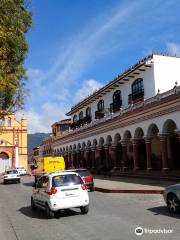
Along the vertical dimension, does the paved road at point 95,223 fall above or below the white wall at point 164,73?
below

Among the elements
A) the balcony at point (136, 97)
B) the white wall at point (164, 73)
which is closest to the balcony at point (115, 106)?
the balcony at point (136, 97)

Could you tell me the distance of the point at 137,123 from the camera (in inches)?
1298

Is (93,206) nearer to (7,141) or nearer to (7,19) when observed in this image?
(7,19)

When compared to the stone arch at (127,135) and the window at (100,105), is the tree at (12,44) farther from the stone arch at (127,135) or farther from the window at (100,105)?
the window at (100,105)

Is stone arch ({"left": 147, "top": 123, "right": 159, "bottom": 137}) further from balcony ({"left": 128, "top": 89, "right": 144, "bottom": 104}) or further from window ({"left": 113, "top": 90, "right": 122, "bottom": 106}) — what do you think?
window ({"left": 113, "top": 90, "right": 122, "bottom": 106})

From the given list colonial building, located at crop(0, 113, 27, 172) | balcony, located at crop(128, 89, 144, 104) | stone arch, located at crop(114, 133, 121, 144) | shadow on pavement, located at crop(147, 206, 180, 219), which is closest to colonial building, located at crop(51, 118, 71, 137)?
colonial building, located at crop(0, 113, 27, 172)

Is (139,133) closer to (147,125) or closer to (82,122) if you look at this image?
(147,125)

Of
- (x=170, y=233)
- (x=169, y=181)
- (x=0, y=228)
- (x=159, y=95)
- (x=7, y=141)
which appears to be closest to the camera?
(x=170, y=233)

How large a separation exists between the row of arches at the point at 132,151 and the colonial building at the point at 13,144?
17194 millimetres

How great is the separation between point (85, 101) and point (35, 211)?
120 feet

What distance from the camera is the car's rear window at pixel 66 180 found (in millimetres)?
14187

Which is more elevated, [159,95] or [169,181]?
[159,95]

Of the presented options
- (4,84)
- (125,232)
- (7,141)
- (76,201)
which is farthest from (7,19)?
(7,141)

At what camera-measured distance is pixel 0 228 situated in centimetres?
1222
